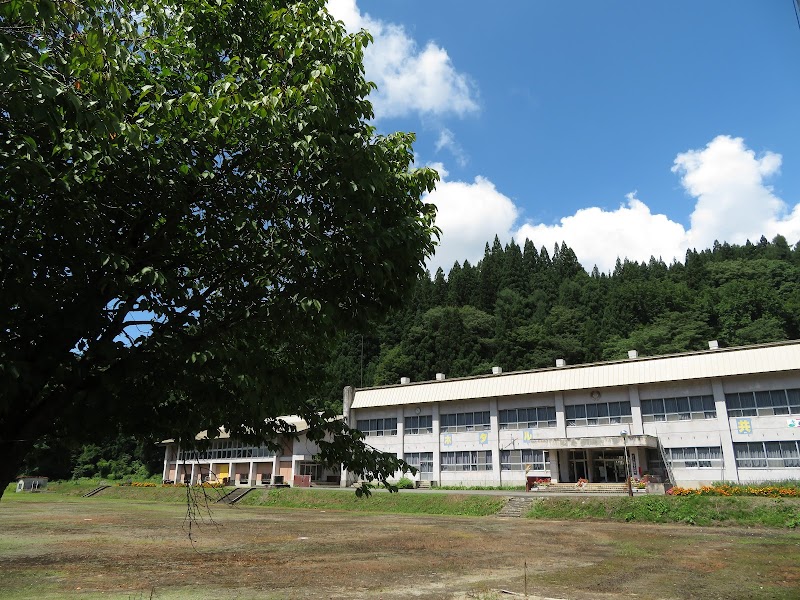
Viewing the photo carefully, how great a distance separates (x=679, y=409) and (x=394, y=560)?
110 ft

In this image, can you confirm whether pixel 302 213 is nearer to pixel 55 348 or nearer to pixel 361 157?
pixel 361 157

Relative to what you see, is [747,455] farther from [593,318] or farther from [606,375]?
[593,318]

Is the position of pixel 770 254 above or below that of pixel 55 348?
above

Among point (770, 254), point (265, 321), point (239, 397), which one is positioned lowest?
point (239, 397)

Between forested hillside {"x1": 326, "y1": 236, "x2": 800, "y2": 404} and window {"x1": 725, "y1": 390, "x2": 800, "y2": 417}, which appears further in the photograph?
forested hillside {"x1": 326, "y1": 236, "x2": 800, "y2": 404}

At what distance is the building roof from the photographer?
38.8 metres

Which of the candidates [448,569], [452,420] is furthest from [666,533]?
[452,420]

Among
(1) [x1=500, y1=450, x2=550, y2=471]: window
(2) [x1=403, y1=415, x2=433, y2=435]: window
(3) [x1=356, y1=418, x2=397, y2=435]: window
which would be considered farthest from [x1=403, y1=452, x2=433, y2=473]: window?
(1) [x1=500, y1=450, x2=550, y2=471]: window

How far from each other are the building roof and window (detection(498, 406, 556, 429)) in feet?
6.02

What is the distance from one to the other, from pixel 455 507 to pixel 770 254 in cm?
9294

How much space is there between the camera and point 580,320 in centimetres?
8856

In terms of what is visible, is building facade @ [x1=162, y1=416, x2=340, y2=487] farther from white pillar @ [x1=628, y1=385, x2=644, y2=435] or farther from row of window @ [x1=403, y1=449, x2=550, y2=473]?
white pillar @ [x1=628, y1=385, x2=644, y2=435]

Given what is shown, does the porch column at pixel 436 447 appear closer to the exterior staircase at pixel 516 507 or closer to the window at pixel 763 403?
the exterior staircase at pixel 516 507

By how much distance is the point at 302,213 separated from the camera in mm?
4469
